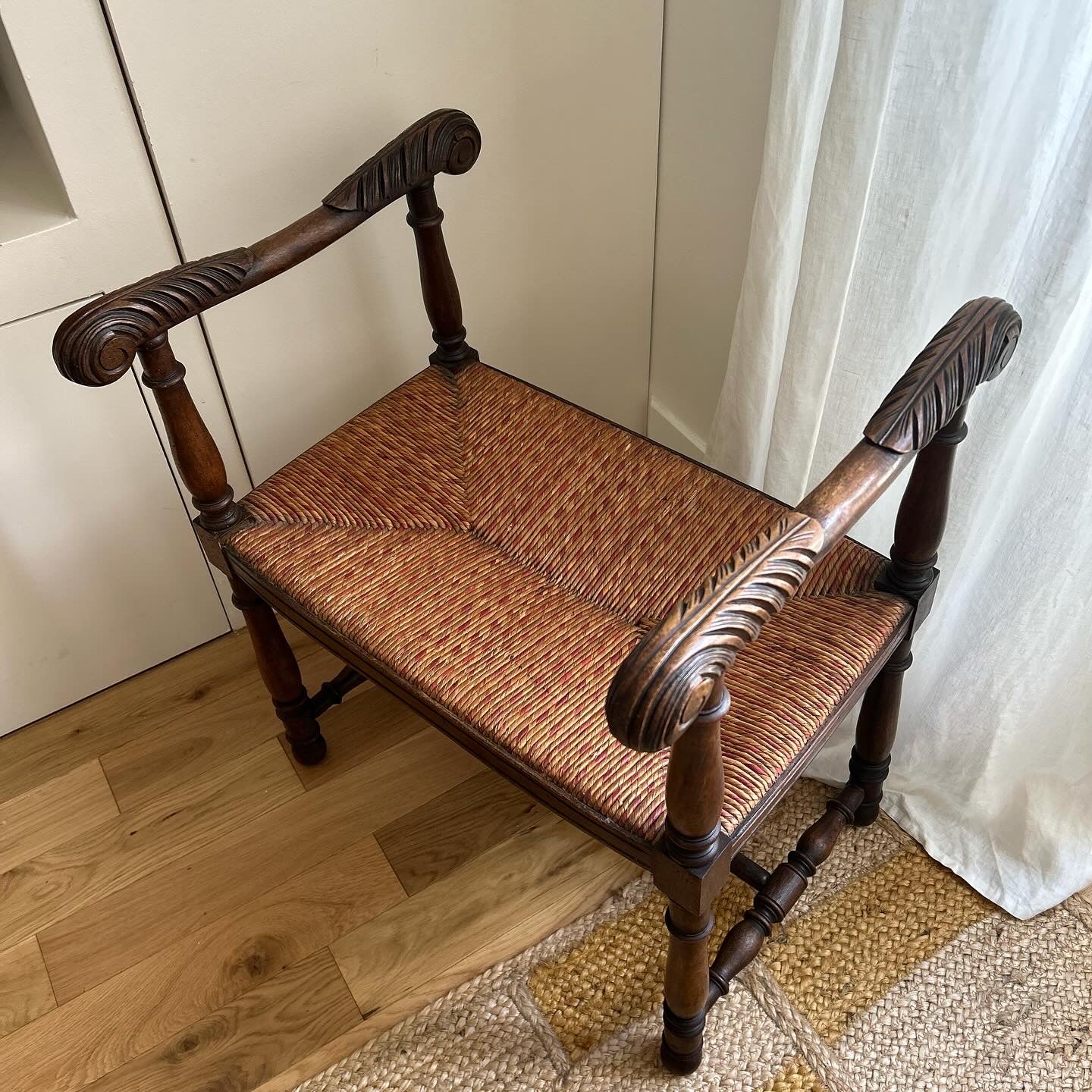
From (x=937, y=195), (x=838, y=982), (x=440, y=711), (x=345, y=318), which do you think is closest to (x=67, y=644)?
(x=345, y=318)

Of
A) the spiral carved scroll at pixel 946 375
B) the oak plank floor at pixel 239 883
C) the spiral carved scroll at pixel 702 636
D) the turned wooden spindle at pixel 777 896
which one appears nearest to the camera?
the spiral carved scroll at pixel 702 636

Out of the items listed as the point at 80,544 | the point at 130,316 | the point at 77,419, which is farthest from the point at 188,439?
the point at 80,544

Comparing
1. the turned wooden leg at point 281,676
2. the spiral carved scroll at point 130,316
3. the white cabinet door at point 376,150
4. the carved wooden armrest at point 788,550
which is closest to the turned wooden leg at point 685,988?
the carved wooden armrest at point 788,550

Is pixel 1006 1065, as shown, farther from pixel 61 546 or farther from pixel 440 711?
pixel 61 546

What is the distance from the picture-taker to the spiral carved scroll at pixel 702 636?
619 mm

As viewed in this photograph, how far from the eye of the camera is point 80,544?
1312 mm

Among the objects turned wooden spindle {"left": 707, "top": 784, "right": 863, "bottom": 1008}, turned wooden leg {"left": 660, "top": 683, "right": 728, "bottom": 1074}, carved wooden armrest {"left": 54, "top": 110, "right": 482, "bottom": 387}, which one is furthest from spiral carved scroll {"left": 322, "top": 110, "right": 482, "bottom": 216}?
turned wooden spindle {"left": 707, "top": 784, "right": 863, "bottom": 1008}

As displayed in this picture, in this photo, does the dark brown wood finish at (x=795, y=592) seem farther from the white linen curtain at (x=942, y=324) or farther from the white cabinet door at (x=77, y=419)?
the white cabinet door at (x=77, y=419)

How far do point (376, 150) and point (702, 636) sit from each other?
0.81 meters

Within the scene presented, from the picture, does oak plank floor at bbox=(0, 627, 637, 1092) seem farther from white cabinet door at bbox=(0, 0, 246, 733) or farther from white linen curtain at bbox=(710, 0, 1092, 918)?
white linen curtain at bbox=(710, 0, 1092, 918)

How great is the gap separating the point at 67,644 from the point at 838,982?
1.01 metres

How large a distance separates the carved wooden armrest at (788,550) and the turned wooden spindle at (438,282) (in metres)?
0.56

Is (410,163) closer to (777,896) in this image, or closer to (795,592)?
(795,592)

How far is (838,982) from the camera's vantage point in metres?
1.13
